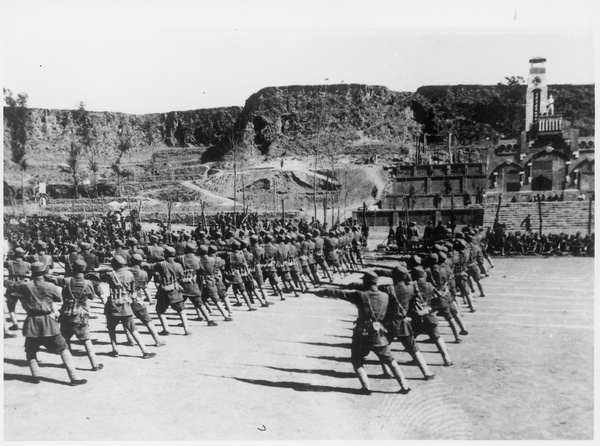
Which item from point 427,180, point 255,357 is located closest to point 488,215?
point 427,180

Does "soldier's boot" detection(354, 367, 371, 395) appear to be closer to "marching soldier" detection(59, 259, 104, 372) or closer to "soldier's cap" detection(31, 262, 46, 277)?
"marching soldier" detection(59, 259, 104, 372)

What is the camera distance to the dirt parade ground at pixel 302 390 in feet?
21.2

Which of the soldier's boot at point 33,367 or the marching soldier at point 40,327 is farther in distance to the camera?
the soldier's boot at point 33,367

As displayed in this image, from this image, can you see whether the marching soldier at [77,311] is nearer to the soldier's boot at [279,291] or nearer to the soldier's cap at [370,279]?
the soldier's cap at [370,279]

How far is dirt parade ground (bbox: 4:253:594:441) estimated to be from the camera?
6.45m

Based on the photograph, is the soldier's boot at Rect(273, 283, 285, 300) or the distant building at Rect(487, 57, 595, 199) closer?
the soldier's boot at Rect(273, 283, 285, 300)

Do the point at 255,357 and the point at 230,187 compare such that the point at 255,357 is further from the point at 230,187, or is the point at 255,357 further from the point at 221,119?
the point at 221,119

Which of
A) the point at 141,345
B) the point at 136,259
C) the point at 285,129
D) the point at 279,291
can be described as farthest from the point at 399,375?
the point at 285,129

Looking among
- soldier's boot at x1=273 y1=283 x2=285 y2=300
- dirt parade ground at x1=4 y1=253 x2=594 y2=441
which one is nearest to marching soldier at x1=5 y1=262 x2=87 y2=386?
dirt parade ground at x1=4 y1=253 x2=594 y2=441

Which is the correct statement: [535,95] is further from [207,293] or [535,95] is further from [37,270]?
[37,270]

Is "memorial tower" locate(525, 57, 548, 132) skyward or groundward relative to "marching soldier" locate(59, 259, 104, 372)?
skyward

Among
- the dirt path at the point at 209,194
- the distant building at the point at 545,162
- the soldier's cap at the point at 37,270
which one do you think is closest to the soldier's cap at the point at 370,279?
the soldier's cap at the point at 37,270

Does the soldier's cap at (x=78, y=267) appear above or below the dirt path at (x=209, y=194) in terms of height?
above

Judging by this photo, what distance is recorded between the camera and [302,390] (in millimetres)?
7297
